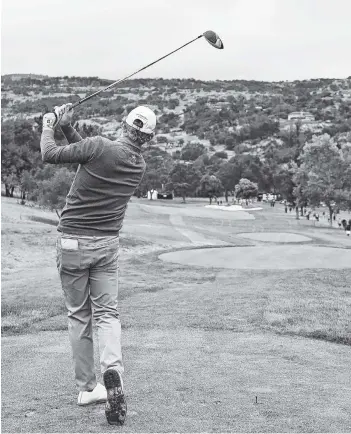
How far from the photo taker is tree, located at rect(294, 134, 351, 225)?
7581 cm

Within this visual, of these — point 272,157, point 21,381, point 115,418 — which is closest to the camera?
point 115,418

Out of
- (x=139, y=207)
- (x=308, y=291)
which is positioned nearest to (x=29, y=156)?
(x=139, y=207)

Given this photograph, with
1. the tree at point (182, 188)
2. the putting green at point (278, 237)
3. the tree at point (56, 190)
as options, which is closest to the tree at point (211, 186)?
the tree at point (182, 188)

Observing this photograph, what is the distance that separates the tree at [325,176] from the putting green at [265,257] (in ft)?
145

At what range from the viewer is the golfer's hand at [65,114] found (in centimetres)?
554

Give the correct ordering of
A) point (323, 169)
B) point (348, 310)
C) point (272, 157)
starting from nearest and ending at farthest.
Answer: point (348, 310), point (323, 169), point (272, 157)

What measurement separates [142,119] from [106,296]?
143 centimetres

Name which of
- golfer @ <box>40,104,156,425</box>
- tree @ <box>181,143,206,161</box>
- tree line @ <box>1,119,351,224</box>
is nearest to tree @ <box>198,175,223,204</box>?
tree line @ <box>1,119,351,224</box>

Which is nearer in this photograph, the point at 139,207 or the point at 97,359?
the point at 97,359

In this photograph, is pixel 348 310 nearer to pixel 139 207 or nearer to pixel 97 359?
pixel 97 359

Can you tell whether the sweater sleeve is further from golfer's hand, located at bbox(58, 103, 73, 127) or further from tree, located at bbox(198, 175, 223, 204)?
tree, located at bbox(198, 175, 223, 204)

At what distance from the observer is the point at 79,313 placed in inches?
218

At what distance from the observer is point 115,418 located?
4695 millimetres

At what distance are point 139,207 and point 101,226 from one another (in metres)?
82.6
